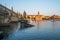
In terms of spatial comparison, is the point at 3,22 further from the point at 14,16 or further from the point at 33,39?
the point at 33,39

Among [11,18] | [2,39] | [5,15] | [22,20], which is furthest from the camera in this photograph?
[22,20]

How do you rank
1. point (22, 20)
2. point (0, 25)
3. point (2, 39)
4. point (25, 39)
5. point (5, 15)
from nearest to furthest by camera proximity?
point (2, 39)
point (25, 39)
point (0, 25)
point (5, 15)
point (22, 20)

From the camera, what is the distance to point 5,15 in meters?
17.1

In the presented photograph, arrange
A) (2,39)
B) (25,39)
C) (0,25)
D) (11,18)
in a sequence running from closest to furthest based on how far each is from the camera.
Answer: (2,39) → (25,39) → (0,25) → (11,18)

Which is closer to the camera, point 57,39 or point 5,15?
point 57,39

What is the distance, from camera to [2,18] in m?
16.4

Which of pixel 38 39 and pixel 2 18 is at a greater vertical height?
pixel 2 18

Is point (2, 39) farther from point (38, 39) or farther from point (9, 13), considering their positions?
point (9, 13)

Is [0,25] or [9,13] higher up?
[9,13]

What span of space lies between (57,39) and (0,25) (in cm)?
844

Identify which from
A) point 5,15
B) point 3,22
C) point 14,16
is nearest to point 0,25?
point 3,22

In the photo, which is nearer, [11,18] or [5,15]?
[5,15]

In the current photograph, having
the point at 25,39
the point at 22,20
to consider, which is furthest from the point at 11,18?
the point at 25,39

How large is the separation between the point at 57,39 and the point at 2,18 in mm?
8856
